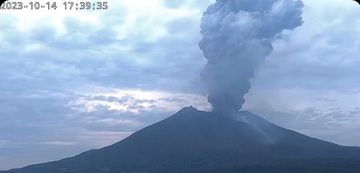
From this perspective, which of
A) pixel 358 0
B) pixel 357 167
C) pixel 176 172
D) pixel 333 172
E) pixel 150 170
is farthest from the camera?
pixel 150 170

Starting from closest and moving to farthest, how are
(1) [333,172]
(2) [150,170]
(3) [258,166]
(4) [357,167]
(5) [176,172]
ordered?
(1) [333,172]
(4) [357,167]
(3) [258,166]
(5) [176,172]
(2) [150,170]

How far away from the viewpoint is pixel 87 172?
191375 mm

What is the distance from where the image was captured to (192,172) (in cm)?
16900

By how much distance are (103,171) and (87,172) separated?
19.3 feet

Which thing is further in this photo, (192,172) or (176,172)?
(176,172)

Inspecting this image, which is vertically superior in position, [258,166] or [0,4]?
[258,166]

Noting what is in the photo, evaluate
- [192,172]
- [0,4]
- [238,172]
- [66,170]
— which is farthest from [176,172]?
[0,4]

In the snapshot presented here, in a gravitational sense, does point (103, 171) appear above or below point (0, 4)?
above

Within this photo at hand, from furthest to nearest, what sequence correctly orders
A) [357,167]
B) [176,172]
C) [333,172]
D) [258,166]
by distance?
[176,172], [258,166], [357,167], [333,172]

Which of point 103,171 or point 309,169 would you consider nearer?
point 309,169

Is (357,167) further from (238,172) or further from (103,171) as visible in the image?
(103,171)

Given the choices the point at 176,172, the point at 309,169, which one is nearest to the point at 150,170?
the point at 176,172

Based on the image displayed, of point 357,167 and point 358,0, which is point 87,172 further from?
point 358,0

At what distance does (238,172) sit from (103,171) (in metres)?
56.1
